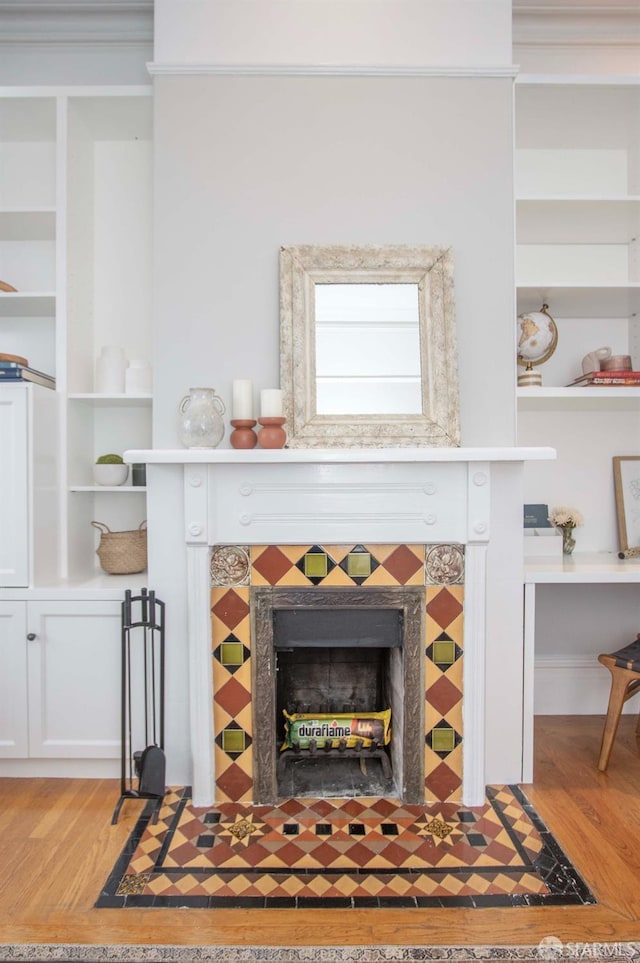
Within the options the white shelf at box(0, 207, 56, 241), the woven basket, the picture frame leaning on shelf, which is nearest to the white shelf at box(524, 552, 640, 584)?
the picture frame leaning on shelf

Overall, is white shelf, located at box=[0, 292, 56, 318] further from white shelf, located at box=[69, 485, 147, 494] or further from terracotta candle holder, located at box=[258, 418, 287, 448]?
terracotta candle holder, located at box=[258, 418, 287, 448]

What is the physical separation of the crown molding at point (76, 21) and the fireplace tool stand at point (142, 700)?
2.45 metres

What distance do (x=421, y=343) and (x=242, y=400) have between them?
2.33ft

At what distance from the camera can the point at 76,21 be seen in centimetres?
262

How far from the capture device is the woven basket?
2553 mm

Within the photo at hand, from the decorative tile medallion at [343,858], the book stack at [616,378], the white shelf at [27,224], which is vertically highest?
the white shelf at [27,224]

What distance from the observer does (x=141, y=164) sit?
2742 millimetres

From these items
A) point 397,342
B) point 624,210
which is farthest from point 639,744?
Answer: point 624,210

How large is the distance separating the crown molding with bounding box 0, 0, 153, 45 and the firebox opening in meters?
2.62

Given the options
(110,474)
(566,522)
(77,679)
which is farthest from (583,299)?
(77,679)

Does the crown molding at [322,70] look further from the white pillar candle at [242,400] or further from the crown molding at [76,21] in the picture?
the white pillar candle at [242,400]

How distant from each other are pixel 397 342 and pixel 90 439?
1.49m

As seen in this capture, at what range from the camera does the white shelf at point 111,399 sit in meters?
2.52

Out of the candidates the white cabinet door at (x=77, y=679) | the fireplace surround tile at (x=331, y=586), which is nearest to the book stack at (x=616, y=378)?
the fireplace surround tile at (x=331, y=586)
